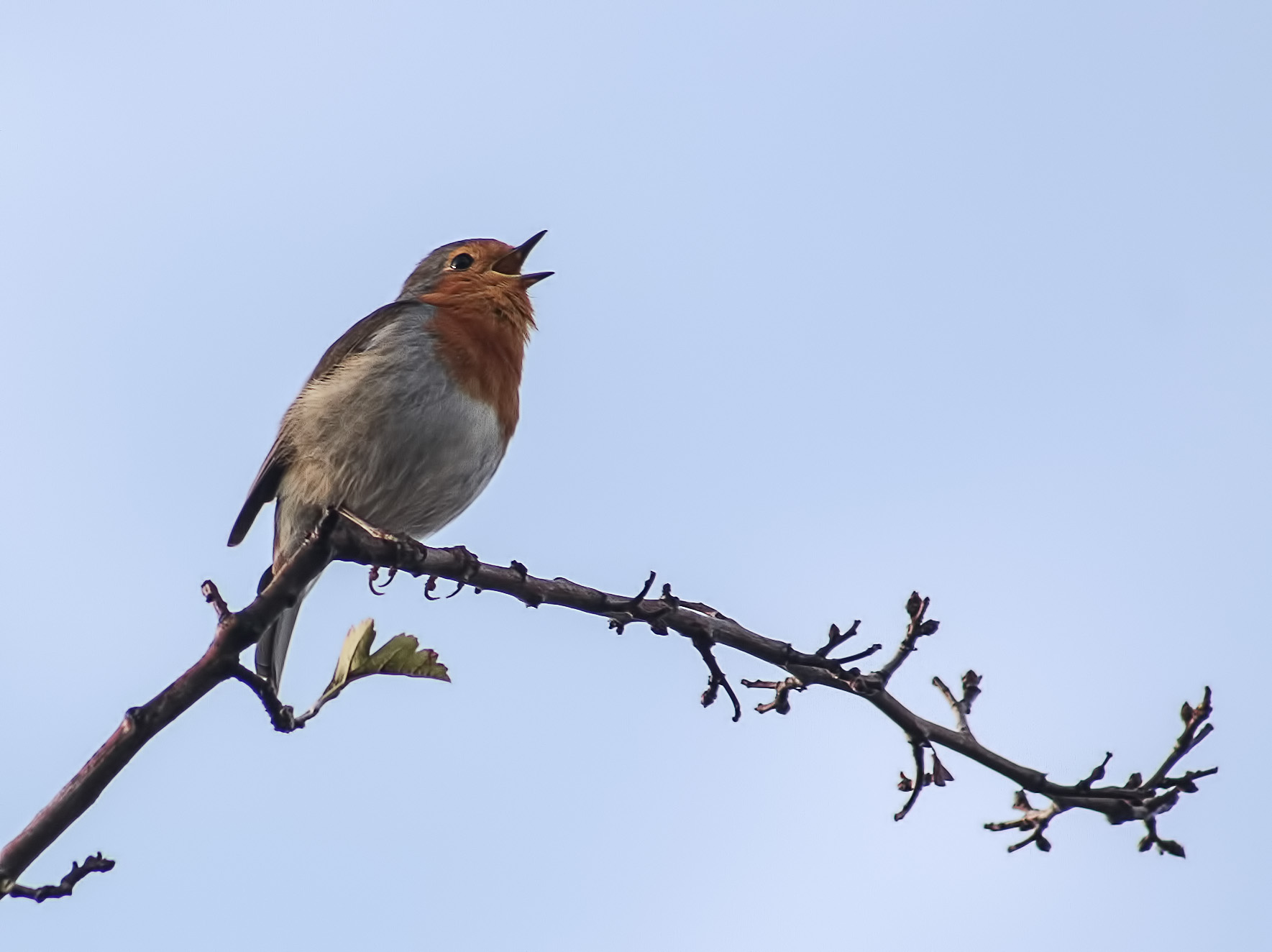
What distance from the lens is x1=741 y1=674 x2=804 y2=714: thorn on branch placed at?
4105 mm

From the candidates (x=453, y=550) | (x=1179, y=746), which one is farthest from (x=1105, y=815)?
(x=453, y=550)

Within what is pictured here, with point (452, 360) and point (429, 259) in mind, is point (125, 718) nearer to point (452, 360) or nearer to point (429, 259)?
point (452, 360)

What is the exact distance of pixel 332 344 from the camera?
27.5ft

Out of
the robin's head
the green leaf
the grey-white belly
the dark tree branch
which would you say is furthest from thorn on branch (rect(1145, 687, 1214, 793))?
the robin's head

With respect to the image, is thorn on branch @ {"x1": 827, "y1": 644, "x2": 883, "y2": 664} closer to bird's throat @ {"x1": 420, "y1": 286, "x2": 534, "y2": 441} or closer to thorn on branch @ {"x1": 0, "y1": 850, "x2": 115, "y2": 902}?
thorn on branch @ {"x1": 0, "y1": 850, "x2": 115, "y2": 902}

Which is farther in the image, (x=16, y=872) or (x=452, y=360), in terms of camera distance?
(x=452, y=360)

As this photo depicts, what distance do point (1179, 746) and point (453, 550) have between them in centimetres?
271

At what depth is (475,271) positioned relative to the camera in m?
8.88

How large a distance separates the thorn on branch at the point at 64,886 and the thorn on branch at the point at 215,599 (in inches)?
29.4

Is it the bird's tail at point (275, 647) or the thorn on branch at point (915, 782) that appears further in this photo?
the bird's tail at point (275, 647)

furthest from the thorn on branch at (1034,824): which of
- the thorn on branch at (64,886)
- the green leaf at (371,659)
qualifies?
the thorn on branch at (64,886)

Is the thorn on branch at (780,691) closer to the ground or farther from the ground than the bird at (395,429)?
closer to the ground

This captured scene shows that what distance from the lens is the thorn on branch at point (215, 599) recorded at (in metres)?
3.64

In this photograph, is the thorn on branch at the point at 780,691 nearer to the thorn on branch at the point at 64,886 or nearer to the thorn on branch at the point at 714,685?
the thorn on branch at the point at 714,685
